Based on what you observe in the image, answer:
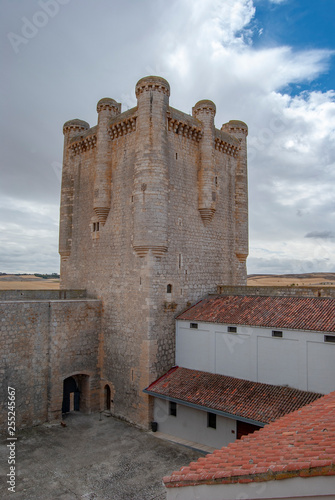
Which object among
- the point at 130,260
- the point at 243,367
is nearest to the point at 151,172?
the point at 130,260

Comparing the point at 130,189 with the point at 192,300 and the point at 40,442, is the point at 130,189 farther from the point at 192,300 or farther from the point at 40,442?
the point at 40,442

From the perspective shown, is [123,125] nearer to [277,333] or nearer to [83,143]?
[83,143]

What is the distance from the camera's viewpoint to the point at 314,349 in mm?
14070

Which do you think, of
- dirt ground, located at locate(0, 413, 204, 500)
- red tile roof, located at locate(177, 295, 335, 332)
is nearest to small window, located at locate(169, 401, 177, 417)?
dirt ground, located at locate(0, 413, 204, 500)

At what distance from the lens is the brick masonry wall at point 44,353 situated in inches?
659

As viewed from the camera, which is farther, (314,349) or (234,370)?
(234,370)

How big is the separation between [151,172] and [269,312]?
9.17 metres

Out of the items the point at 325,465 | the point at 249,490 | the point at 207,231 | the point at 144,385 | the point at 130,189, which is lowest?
the point at 144,385

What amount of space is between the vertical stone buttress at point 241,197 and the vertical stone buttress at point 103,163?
882cm

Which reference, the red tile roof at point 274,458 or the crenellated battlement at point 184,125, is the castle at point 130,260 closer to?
the crenellated battlement at point 184,125

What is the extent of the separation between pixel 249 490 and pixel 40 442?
550 inches

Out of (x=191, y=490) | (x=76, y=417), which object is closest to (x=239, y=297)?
(x=76, y=417)

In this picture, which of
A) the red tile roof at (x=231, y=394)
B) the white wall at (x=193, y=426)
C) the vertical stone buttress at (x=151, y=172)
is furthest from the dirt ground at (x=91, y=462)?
the vertical stone buttress at (x=151, y=172)

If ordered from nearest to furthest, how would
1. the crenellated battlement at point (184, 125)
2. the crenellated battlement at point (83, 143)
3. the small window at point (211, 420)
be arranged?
1. the small window at point (211, 420)
2. the crenellated battlement at point (184, 125)
3. the crenellated battlement at point (83, 143)
